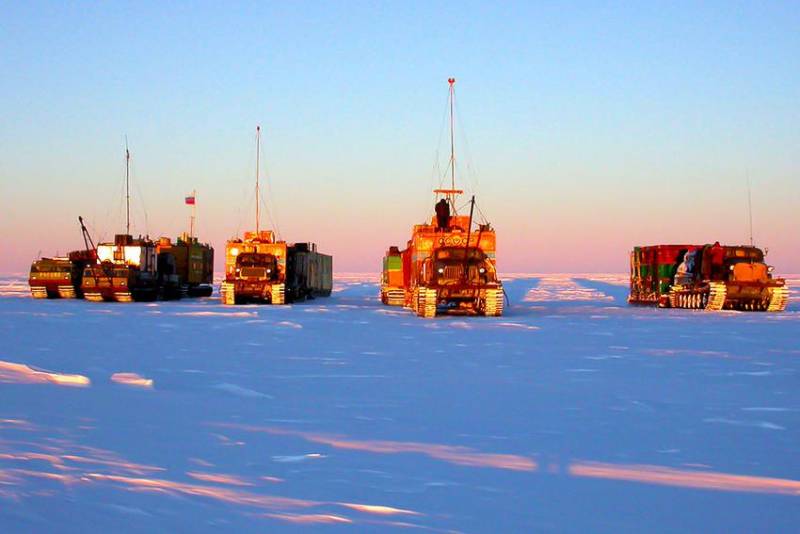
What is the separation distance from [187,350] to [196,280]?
3841 centimetres

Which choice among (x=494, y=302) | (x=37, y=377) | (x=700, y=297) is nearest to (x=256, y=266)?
(x=494, y=302)

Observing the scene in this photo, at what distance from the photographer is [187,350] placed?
17.4 meters

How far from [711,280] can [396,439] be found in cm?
3294

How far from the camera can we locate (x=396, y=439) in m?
8.48

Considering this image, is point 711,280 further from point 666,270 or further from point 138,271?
point 138,271

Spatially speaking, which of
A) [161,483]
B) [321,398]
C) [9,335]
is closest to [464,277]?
[9,335]

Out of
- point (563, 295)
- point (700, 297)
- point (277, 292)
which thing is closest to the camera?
point (700, 297)

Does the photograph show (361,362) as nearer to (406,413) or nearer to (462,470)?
(406,413)

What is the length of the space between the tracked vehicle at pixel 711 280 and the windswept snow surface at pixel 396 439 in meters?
20.2

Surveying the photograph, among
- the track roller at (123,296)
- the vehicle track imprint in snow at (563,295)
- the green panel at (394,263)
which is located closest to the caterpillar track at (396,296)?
the green panel at (394,263)

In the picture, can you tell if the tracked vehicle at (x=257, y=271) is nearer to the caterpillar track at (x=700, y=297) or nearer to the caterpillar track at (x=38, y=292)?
the caterpillar track at (x=38, y=292)

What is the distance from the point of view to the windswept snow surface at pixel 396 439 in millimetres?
5906

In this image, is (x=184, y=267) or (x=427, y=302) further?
(x=184, y=267)

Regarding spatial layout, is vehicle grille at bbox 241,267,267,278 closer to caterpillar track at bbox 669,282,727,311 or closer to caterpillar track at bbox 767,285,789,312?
caterpillar track at bbox 669,282,727,311
